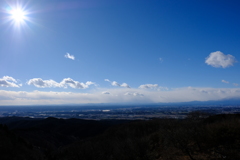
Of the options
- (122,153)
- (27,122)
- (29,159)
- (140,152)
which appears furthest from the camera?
(27,122)

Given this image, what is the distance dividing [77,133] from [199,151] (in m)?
58.6

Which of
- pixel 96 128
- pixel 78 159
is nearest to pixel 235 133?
pixel 78 159

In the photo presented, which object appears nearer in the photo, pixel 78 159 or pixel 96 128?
pixel 78 159

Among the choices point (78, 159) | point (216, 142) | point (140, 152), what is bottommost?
point (78, 159)

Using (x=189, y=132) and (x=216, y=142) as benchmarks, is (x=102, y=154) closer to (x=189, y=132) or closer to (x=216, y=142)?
(x=189, y=132)

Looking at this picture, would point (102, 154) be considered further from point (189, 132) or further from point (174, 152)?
point (189, 132)

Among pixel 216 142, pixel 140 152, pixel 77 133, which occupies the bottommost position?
pixel 77 133

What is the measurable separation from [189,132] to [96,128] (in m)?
56.3

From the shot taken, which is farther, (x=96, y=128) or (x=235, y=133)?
(x=96, y=128)

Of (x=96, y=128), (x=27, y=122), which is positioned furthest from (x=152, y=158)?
(x=27, y=122)

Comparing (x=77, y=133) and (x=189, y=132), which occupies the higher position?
(x=189, y=132)

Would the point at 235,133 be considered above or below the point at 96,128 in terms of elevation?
above

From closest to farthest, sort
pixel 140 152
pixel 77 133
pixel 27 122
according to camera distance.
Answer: pixel 140 152
pixel 77 133
pixel 27 122

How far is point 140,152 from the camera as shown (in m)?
16.1
